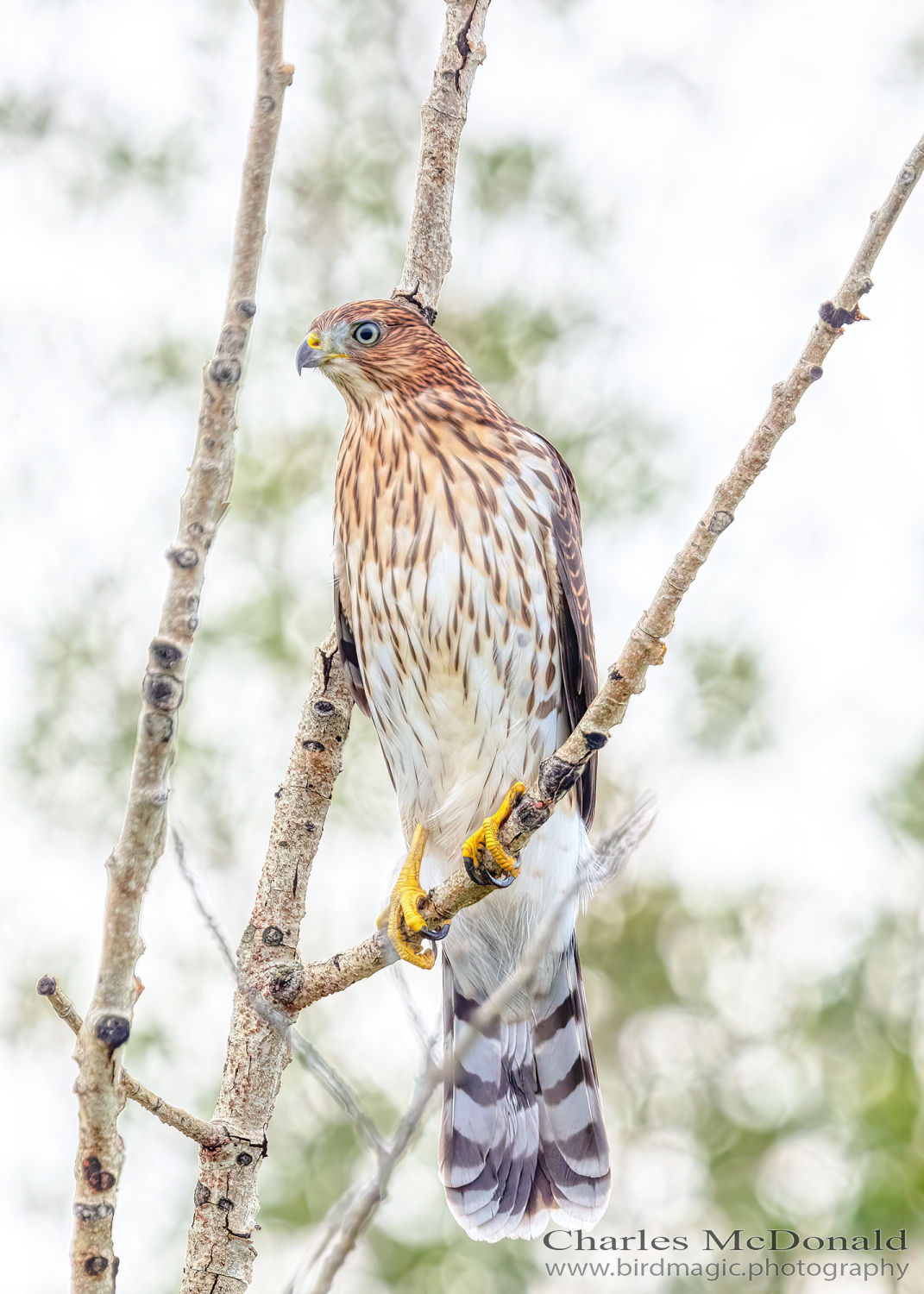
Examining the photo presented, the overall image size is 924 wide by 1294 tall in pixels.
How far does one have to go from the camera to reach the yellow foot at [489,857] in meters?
2.72

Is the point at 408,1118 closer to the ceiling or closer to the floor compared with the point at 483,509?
closer to the floor

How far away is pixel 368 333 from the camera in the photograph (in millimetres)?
3822

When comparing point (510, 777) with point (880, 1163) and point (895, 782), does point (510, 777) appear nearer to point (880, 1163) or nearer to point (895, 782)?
point (880, 1163)

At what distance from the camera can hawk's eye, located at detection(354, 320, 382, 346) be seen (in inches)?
150

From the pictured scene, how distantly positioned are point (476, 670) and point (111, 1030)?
1.90 metres

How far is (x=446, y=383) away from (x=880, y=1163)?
5.01 meters

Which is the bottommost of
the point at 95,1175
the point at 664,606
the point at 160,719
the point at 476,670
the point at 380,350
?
the point at 95,1175

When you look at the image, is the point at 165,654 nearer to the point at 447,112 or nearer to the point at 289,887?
the point at 289,887

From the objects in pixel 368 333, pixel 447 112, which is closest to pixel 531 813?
pixel 368 333

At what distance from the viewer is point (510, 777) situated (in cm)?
362

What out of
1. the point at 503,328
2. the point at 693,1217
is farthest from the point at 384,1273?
the point at 503,328

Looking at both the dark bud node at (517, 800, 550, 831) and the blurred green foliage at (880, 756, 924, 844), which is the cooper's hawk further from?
the blurred green foliage at (880, 756, 924, 844)

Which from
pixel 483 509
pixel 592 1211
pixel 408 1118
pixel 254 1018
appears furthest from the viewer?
pixel 592 1211

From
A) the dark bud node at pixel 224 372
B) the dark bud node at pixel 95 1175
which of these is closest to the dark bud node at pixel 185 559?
the dark bud node at pixel 224 372
